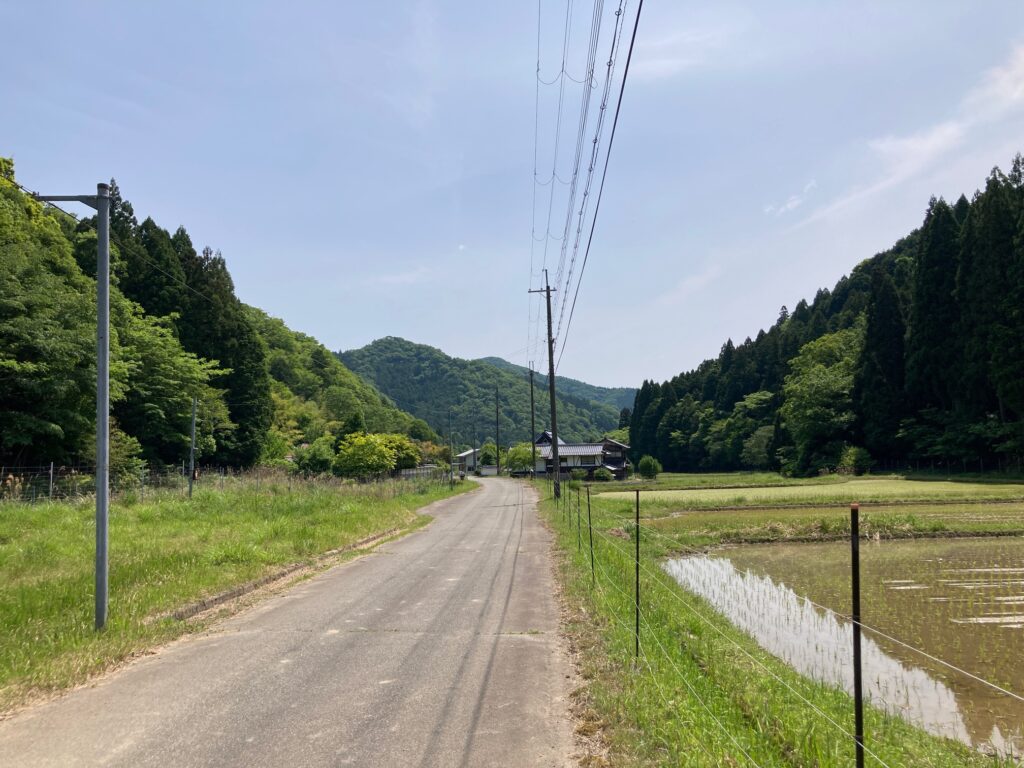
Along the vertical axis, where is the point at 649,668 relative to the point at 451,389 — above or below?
below

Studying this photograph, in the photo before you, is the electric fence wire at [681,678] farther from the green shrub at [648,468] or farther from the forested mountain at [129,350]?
the green shrub at [648,468]

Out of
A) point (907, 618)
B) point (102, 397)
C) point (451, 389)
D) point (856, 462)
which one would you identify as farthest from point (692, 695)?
point (451, 389)

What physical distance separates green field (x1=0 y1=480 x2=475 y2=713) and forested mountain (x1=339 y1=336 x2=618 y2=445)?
95603mm

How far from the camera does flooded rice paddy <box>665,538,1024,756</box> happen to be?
639 cm

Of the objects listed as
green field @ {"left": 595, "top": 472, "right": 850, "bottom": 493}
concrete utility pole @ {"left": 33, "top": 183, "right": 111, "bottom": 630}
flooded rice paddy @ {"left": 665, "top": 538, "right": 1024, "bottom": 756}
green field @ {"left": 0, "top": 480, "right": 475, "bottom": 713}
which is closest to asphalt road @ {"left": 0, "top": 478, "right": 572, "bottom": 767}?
green field @ {"left": 0, "top": 480, "right": 475, "bottom": 713}

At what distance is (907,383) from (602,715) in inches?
2073

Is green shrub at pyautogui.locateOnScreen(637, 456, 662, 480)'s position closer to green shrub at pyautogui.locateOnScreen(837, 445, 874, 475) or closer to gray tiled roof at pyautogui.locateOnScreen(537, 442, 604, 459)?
green shrub at pyautogui.locateOnScreen(837, 445, 874, 475)

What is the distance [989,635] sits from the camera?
848 centimetres

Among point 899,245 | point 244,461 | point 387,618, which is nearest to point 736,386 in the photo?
point 899,245

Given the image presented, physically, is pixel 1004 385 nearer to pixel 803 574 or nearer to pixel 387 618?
pixel 803 574

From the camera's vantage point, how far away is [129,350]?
30.9m

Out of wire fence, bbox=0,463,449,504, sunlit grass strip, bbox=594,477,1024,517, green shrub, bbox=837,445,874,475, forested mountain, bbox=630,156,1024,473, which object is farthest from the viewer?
green shrub, bbox=837,445,874,475

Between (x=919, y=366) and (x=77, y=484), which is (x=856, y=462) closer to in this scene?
(x=919, y=366)

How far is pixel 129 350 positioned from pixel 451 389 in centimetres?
10355
